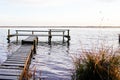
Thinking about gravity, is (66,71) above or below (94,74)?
below

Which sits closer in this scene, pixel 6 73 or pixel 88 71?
pixel 88 71

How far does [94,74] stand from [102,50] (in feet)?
2.44

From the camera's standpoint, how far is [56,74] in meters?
14.2

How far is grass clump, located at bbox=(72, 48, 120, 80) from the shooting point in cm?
750

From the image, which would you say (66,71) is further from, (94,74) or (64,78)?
(94,74)

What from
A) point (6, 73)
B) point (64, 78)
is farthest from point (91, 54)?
point (64, 78)

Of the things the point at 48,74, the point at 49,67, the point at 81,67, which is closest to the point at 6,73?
the point at 81,67

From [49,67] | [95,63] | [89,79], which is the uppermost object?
[95,63]

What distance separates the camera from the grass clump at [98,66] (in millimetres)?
7500

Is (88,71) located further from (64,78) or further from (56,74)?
(56,74)

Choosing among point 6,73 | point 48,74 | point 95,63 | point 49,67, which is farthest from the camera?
point 49,67

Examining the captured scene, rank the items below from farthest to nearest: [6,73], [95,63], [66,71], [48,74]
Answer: [66,71] < [48,74] < [6,73] < [95,63]

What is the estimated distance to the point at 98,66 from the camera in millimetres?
7598

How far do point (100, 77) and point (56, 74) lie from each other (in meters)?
6.80
